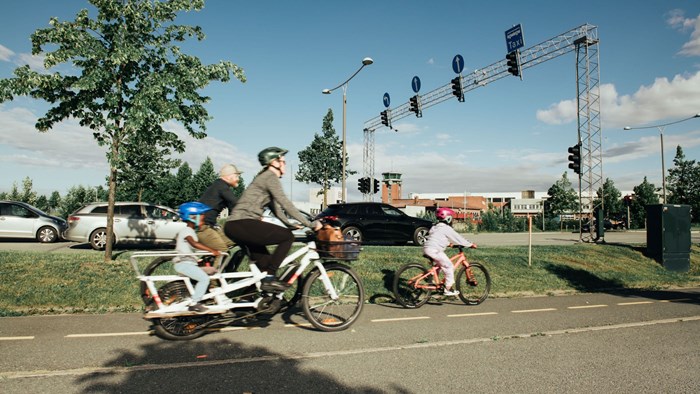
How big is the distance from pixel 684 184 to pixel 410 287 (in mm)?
69435

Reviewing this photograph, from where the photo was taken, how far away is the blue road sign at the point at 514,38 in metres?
18.2

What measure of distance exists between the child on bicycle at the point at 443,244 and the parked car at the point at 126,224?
885cm

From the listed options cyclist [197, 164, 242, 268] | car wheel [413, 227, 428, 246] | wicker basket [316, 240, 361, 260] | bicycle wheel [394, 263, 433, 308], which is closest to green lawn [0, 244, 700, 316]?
bicycle wheel [394, 263, 433, 308]

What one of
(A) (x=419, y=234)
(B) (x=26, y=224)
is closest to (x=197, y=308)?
(A) (x=419, y=234)

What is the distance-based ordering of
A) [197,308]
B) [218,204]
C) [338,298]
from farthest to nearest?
[218,204] → [338,298] → [197,308]

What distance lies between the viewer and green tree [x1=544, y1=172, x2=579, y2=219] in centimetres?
5859

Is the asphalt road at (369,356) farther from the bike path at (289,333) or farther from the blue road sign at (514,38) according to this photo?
the blue road sign at (514,38)

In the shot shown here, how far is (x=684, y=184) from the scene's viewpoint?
60.7 meters

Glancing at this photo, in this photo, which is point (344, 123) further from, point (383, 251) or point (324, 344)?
point (324, 344)

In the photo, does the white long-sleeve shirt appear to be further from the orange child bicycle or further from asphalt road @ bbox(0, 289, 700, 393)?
asphalt road @ bbox(0, 289, 700, 393)

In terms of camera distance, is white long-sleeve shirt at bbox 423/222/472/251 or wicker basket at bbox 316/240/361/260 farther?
white long-sleeve shirt at bbox 423/222/472/251

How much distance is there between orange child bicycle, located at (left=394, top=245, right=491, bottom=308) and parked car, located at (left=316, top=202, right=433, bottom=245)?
25.8 feet

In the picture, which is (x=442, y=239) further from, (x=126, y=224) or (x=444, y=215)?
(x=126, y=224)

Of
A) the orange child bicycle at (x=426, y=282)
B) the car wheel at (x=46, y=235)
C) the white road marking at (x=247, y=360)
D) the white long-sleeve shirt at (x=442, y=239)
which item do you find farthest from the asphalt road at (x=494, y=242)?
the white road marking at (x=247, y=360)
